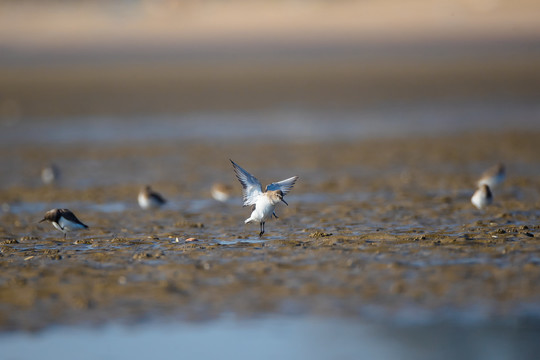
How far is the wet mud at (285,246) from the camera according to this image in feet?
33.3

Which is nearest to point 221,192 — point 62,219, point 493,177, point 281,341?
point 62,219

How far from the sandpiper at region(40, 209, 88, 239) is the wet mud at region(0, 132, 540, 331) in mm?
262

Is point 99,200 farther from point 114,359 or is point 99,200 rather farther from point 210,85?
point 210,85

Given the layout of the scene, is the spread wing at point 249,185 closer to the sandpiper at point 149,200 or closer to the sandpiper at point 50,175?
the sandpiper at point 149,200

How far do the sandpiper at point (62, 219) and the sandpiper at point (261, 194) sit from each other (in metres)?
3.26

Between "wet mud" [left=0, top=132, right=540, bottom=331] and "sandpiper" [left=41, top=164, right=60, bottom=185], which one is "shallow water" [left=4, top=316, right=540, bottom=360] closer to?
"wet mud" [left=0, top=132, right=540, bottom=331]

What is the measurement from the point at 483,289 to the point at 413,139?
18.5m

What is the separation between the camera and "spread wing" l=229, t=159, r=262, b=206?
13.6 m

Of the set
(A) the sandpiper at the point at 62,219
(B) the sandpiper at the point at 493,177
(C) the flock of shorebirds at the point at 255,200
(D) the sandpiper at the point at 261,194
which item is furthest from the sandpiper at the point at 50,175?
(B) the sandpiper at the point at 493,177

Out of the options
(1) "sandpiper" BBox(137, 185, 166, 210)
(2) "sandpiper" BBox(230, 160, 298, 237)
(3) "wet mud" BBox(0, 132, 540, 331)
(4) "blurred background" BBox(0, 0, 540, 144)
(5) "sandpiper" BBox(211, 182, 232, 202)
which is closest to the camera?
(3) "wet mud" BBox(0, 132, 540, 331)

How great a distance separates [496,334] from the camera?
9.05 m

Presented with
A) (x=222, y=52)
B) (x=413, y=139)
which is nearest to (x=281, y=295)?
(x=413, y=139)

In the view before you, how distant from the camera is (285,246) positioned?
13.1 m

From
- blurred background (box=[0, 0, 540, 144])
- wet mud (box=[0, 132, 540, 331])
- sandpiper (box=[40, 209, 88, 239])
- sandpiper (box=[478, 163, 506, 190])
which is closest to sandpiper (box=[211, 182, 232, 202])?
wet mud (box=[0, 132, 540, 331])
